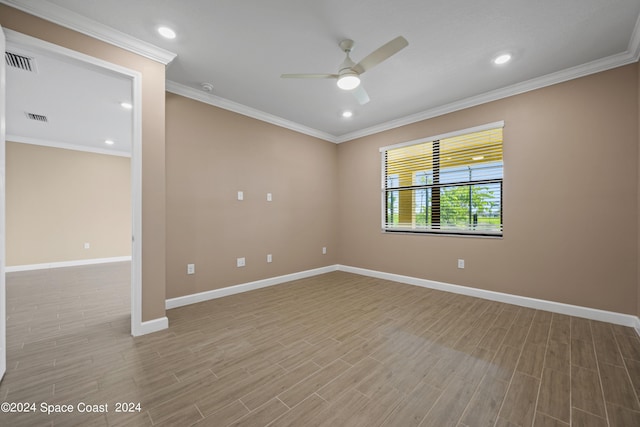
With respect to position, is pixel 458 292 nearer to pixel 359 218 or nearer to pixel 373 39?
pixel 359 218

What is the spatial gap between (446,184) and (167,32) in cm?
391

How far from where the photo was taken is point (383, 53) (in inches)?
82.1

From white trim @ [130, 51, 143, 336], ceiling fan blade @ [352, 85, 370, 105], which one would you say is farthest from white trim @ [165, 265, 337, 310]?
ceiling fan blade @ [352, 85, 370, 105]

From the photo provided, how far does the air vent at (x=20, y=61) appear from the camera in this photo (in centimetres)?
255

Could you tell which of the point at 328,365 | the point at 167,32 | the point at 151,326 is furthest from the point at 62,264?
the point at 328,365

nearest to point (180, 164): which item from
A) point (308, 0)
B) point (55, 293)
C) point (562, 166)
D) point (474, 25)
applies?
point (308, 0)

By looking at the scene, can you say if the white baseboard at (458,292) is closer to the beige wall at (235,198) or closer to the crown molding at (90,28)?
the beige wall at (235,198)

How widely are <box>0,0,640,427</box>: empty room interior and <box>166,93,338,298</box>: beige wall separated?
0.03 meters

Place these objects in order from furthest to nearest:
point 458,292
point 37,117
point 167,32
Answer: point 37,117
point 458,292
point 167,32

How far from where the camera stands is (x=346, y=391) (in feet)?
5.50

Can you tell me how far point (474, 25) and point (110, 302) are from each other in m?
5.20

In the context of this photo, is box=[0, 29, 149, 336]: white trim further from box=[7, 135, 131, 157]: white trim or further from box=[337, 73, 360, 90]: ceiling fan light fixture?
box=[7, 135, 131, 157]: white trim

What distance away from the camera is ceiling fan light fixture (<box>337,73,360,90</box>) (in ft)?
7.80

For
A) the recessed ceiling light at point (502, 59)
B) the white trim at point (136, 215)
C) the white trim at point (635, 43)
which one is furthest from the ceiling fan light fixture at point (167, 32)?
the white trim at point (635, 43)
